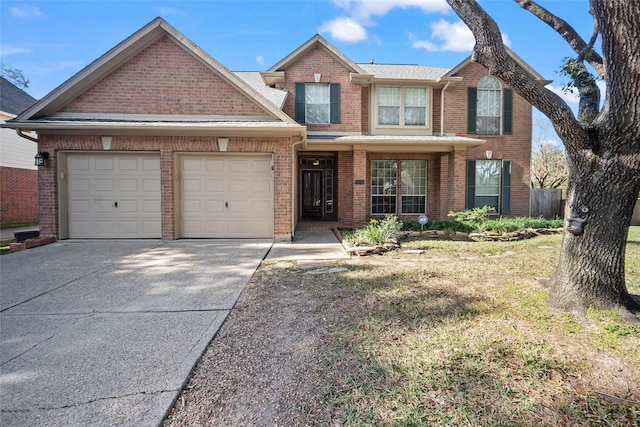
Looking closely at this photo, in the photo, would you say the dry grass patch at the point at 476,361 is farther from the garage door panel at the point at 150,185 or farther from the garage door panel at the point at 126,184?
the garage door panel at the point at 126,184

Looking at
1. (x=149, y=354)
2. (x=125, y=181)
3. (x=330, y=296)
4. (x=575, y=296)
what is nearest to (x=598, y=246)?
(x=575, y=296)

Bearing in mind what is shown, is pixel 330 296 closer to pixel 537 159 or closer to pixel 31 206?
pixel 31 206

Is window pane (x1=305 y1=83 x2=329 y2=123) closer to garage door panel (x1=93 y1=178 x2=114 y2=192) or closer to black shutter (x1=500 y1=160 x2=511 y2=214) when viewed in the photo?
garage door panel (x1=93 y1=178 x2=114 y2=192)

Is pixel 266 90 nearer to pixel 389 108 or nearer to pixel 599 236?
pixel 389 108

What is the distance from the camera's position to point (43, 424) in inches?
80.6

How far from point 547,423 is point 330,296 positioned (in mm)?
2714

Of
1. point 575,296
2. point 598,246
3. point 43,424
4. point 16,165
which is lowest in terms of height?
point 43,424

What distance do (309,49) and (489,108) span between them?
7.68 meters

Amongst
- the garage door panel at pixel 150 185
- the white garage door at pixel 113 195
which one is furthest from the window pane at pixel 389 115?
the garage door panel at pixel 150 185

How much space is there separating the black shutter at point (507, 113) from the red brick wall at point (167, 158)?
9382 millimetres

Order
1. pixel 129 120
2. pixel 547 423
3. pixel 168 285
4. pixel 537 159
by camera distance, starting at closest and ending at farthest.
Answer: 1. pixel 547 423
2. pixel 168 285
3. pixel 129 120
4. pixel 537 159

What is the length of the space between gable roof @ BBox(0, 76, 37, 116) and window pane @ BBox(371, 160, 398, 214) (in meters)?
17.0

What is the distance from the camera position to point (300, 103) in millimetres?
12234

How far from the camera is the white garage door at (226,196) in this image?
901 cm
